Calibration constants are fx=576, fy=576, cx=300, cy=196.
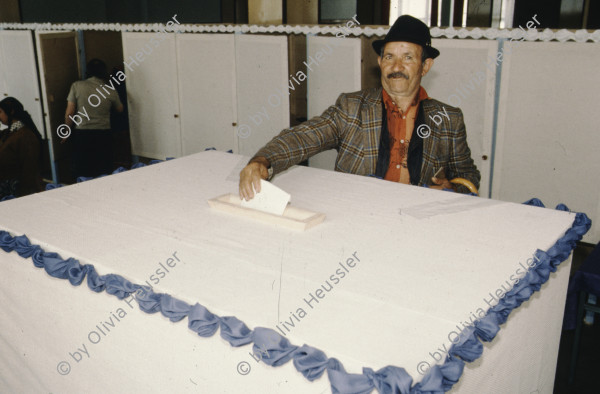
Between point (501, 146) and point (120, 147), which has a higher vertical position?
point (501, 146)

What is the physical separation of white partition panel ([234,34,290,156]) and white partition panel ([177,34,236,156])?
0.10 m

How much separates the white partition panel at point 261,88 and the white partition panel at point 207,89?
3.8 inches

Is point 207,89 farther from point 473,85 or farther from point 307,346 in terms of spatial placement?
point 307,346

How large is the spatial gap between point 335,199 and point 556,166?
7.17ft

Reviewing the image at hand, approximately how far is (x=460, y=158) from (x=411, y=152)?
24cm

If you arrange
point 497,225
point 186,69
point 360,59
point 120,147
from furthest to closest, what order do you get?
1. point 120,147
2. point 186,69
3. point 360,59
4. point 497,225

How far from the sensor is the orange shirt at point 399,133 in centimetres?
260

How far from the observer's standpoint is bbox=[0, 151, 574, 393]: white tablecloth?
115 centimetres

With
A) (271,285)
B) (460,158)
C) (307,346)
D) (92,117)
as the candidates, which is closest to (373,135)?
(460,158)

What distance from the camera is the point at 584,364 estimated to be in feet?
9.54

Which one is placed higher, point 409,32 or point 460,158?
point 409,32

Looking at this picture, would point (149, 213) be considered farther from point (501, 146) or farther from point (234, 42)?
point (234, 42)

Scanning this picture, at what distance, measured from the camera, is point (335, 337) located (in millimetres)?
1086

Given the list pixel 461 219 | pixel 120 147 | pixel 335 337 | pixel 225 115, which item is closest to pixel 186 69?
pixel 225 115
